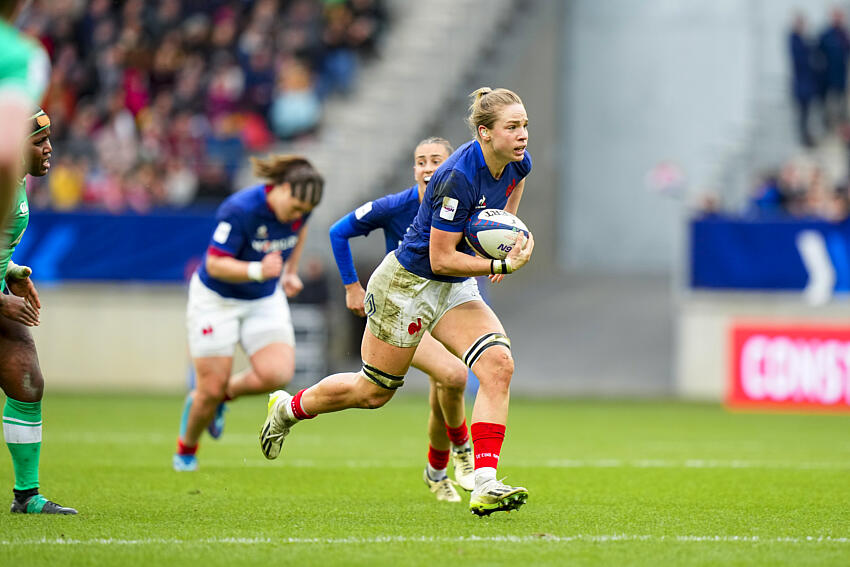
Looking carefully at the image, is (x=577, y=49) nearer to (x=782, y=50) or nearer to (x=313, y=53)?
(x=782, y=50)

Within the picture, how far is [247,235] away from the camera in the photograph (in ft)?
32.5

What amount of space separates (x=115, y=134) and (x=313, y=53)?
13.2 ft

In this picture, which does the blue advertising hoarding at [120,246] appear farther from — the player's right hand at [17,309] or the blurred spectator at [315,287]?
the player's right hand at [17,309]

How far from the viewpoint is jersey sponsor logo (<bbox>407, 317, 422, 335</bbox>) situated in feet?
24.2

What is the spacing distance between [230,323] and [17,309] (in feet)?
9.71

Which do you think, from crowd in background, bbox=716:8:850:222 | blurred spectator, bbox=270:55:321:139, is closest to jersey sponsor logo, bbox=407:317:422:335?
crowd in background, bbox=716:8:850:222

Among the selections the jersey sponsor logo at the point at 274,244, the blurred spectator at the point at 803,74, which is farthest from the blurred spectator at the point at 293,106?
the jersey sponsor logo at the point at 274,244

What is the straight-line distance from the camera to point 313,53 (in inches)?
933

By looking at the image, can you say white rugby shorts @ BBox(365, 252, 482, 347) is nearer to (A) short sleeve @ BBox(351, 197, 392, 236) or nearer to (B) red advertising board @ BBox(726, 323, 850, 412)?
(A) short sleeve @ BBox(351, 197, 392, 236)

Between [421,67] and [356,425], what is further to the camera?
[421,67]

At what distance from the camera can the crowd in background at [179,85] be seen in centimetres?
2084

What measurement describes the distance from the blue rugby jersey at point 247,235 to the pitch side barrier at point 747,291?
8630mm

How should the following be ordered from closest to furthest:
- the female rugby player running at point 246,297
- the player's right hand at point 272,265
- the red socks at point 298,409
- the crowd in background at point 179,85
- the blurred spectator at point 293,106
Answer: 1. the red socks at point 298,409
2. the player's right hand at point 272,265
3. the female rugby player running at point 246,297
4. the crowd in background at point 179,85
5. the blurred spectator at point 293,106

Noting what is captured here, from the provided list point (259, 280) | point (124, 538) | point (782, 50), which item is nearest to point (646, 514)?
point (124, 538)
